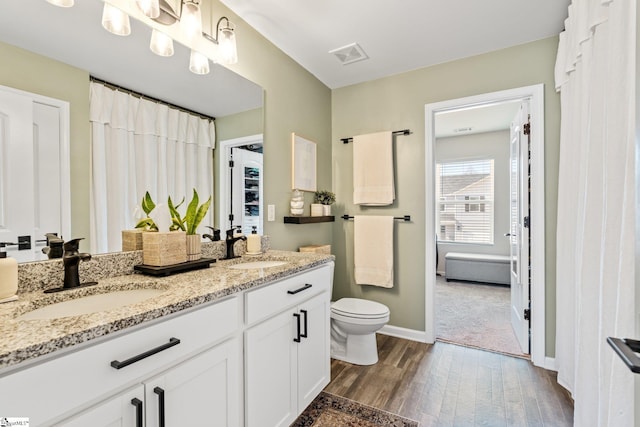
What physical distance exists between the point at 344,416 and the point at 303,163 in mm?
1897

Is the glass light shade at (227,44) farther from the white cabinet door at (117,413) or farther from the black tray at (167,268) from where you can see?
the white cabinet door at (117,413)

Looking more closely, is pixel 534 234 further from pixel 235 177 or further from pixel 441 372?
pixel 235 177

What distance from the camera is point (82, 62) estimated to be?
1.23 meters

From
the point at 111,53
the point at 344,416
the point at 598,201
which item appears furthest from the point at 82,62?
the point at 598,201

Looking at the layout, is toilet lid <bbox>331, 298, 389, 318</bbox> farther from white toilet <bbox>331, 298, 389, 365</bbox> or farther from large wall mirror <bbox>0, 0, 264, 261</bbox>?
large wall mirror <bbox>0, 0, 264, 261</bbox>

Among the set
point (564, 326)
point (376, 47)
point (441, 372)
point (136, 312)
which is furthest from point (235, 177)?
point (564, 326)

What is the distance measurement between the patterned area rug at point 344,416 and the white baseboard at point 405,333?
3.53 ft

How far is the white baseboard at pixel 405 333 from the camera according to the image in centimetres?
267

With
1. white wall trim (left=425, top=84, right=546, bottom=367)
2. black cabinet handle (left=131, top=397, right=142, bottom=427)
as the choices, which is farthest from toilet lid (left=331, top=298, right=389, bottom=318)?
black cabinet handle (left=131, top=397, right=142, bottom=427)

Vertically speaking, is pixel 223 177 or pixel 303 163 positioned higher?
pixel 303 163

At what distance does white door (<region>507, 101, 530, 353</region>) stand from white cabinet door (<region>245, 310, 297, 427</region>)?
2.00 meters

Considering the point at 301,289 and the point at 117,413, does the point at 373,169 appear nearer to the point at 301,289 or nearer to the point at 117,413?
Result: the point at 301,289

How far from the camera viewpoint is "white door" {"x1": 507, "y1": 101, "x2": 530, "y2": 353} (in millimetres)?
2379

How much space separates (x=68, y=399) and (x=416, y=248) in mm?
2505
